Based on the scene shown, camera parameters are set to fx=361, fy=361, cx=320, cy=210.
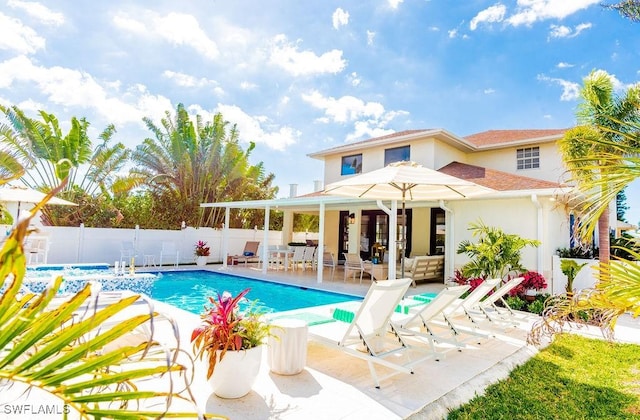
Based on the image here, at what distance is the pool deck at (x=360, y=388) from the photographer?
4.07 meters

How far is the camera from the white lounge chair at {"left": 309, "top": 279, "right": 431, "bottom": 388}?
4926mm

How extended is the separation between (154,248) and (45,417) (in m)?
16.6

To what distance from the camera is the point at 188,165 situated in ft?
71.5

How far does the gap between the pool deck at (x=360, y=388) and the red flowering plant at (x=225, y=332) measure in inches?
22.9

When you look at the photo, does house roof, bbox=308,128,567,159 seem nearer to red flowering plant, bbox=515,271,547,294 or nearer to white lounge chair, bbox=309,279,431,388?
red flowering plant, bbox=515,271,547,294

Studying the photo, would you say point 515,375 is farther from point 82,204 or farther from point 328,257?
point 82,204

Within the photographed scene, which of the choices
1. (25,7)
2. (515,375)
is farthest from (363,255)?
(25,7)

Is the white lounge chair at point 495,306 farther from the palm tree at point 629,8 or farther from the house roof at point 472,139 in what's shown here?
the house roof at point 472,139

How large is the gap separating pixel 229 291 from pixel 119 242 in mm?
8544

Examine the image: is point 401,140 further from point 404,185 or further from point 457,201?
point 404,185

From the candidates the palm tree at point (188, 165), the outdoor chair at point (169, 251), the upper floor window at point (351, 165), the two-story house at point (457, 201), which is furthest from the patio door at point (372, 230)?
the outdoor chair at point (169, 251)

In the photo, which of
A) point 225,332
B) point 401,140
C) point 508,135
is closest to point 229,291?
point 225,332

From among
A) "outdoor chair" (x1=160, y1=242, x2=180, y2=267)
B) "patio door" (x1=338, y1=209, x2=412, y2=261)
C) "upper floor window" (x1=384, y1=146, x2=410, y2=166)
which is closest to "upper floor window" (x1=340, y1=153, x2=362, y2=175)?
"upper floor window" (x1=384, y1=146, x2=410, y2=166)

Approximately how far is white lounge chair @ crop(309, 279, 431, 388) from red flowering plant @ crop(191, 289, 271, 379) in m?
1.22
